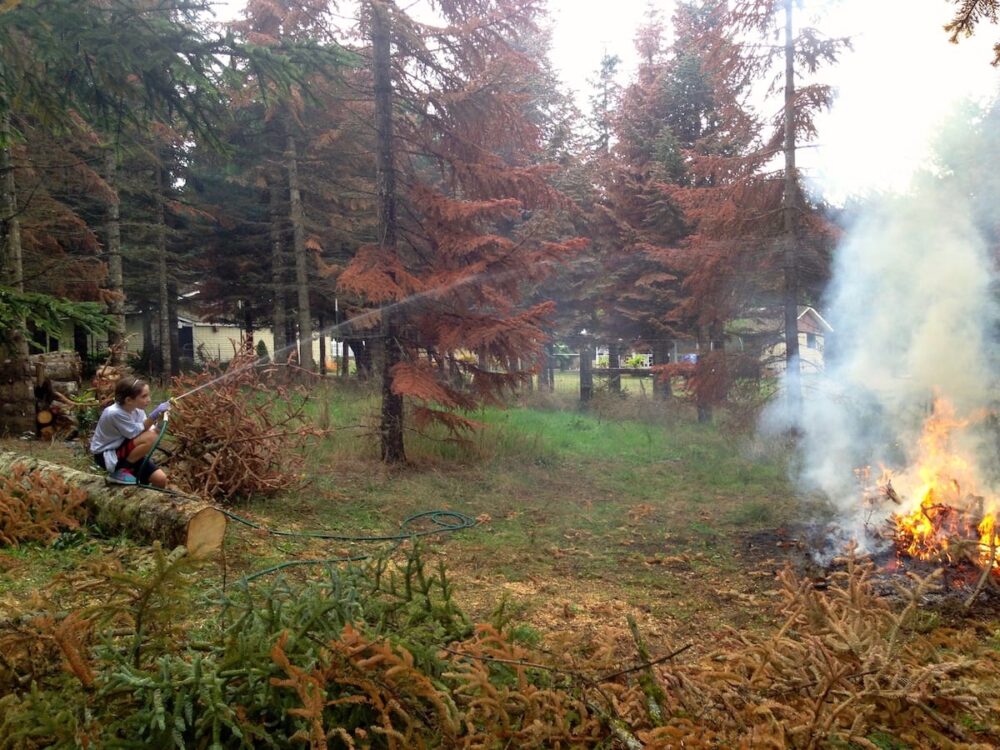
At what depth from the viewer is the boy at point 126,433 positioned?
20.3 ft

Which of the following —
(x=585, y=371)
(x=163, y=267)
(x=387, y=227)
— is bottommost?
(x=585, y=371)

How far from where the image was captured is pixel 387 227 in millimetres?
10453

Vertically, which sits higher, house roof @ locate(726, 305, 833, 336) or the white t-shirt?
house roof @ locate(726, 305, 833, 336)

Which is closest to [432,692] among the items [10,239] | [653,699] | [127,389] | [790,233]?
[653,699]

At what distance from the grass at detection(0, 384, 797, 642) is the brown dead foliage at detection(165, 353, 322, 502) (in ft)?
1.14

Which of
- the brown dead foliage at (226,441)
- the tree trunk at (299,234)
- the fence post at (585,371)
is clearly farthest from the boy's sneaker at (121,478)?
the fence post at (585,371)

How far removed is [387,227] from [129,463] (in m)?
5.42

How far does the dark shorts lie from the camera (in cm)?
638

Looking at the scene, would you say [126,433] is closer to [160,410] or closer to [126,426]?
[126,426]

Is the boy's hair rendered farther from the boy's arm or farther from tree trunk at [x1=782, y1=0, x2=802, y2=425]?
tree trunk at [x1=782, y1=0, x2=802, y2=425]

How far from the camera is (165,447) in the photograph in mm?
8117

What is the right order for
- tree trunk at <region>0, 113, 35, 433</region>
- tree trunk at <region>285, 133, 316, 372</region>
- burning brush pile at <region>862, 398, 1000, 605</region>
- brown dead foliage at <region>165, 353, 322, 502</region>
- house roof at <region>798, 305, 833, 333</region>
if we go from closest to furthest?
burning brush pile at <region>862, 398, 1000, 605</region> < brown dead foliage at <region>165, 353, 322, 502</region> < tree trunk at <region>0, 113, 35, 433</region> < house roof at <region>798, 305, 833, 333</region> < tree trunk at <region>285, 133, 316, 372</region>

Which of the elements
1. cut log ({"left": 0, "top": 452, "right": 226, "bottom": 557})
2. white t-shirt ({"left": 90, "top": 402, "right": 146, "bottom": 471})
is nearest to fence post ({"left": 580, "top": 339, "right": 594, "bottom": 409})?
white t-shirt ({"left": 90, "top": 402, "right": 146, "bottom": 471})

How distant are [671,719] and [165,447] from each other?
23.6 feet
